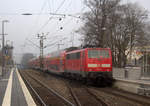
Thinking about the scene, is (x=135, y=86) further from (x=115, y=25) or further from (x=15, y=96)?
(x=115, y=25)

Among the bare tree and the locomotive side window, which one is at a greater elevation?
the bare tree

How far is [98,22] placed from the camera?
33469mm

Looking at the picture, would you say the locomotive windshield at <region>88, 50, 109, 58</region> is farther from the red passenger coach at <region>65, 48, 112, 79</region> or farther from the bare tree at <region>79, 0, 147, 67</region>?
the bare tree at <region>79, 0, 147, 67</region>

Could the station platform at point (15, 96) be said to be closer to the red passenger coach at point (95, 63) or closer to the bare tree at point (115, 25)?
the red passenger coach at point (95, 63)

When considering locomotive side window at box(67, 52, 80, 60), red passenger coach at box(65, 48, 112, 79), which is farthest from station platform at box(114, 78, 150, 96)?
locomotive side window at box(67, 52, 80, 60)

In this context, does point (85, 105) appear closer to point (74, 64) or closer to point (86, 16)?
point (74, 64)

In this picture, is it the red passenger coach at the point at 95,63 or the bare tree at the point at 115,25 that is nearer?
the red passenger coach at the point at 95,63

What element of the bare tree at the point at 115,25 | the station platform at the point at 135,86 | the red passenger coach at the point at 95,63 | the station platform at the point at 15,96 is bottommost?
the station platform at the point at 15,96

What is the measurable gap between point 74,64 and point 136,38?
53.9 ft

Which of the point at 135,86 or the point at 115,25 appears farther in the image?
the point at 115,25

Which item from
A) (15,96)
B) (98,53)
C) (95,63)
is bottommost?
(15,96)

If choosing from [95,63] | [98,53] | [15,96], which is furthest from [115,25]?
[15,96]

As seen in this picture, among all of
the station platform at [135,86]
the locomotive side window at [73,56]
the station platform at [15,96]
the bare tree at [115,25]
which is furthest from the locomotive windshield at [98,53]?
the bare tree at [115,25]

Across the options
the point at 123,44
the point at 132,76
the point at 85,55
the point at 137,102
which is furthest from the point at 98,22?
the point at 137,102
